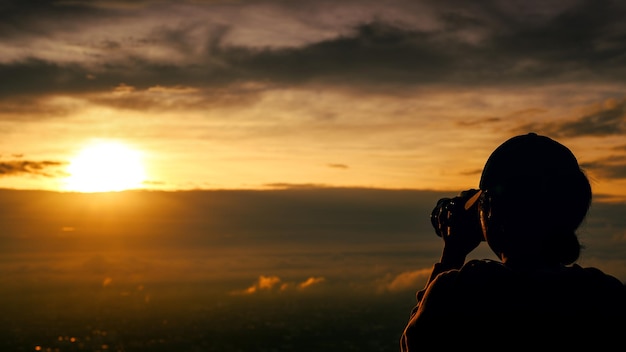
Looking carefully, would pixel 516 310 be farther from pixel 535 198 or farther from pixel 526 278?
pixel 535 198

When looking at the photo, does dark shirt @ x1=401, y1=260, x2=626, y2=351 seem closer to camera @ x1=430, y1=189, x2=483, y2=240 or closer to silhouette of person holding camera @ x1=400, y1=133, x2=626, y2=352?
silhouette of person holding camera @ x1=400, y1=133, x2=626, y2=352

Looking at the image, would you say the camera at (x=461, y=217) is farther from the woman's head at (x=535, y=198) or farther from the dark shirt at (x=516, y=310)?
the dark shirt at (x=516, y=310)

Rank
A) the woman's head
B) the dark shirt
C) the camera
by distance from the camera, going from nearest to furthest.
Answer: the dark shirt, the woman's head, the camera

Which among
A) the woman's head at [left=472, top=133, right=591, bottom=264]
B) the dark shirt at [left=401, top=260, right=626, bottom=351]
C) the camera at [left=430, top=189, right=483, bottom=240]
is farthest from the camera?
the camera at [left=430, top=189, right=483, bottom=240]

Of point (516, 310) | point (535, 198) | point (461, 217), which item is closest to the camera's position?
point (516, 310)

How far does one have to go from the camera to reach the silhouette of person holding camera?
247 cm

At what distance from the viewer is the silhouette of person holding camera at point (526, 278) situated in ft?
8.09

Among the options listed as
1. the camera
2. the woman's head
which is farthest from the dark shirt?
the camera

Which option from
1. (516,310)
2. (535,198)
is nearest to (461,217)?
(535,198)

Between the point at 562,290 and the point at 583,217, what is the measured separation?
38 centimetres

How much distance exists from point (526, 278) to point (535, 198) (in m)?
0.33

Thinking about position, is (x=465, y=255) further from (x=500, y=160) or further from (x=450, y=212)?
(x=500, y=160)

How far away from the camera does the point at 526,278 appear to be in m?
2.54

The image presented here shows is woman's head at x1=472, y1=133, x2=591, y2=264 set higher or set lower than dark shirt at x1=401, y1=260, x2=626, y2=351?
higher
